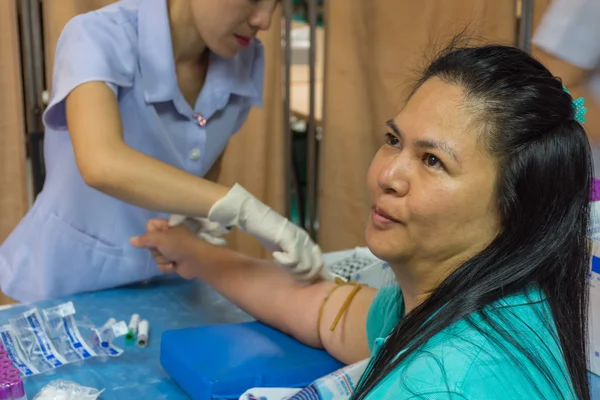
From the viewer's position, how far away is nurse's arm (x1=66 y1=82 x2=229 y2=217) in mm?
1285

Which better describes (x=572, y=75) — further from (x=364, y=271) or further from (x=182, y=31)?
(x=182, y=31)

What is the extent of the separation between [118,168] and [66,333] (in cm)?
32

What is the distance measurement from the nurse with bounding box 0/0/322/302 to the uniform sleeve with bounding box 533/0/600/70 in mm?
776

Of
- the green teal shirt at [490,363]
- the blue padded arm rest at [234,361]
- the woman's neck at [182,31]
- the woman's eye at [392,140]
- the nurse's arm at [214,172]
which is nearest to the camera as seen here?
the green teal shirt at [490,363]

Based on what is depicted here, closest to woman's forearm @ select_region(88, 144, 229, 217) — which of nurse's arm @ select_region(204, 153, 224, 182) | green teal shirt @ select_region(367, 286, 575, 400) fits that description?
nurse's arm @ select_region(204, 153, 224, 182)

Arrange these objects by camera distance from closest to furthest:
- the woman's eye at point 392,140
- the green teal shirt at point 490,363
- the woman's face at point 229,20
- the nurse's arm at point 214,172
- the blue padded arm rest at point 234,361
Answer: the green teal shirt at point 490,363
the woman's eye at point 392,140
the blue padded arm rest at point 234,361
the woman's face at point 229,20
the nurse's arm at point 214,172

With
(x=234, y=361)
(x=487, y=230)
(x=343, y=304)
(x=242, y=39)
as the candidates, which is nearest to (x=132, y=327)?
(x=234, y=361)

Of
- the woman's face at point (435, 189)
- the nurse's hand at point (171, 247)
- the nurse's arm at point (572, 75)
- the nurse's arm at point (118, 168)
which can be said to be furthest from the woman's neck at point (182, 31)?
the nurse's arm at point (572, 75)

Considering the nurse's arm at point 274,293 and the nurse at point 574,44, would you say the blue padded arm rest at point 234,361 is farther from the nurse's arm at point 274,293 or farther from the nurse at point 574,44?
the nurse at point 574,44

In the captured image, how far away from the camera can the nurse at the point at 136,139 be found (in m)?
1.31

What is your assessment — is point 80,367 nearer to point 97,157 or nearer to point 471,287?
point 97,157

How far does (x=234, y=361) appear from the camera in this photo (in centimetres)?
119

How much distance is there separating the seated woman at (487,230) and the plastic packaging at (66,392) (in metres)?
0.45

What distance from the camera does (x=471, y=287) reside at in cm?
87
